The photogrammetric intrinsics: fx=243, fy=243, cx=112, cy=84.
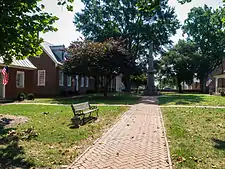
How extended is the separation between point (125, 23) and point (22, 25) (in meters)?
33.7

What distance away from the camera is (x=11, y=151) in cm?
596

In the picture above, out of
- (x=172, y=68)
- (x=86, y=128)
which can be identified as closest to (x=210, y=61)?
(x=172, y=68)

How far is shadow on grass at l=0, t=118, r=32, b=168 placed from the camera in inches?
200

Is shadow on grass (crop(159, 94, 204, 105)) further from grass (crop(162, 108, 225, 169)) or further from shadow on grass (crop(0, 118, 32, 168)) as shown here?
shadow on grass (crop(0, 118, 32, 168))

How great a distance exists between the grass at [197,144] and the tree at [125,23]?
2884 centimetres

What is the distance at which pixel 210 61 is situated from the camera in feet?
171

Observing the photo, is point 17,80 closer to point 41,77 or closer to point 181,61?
point 41,77

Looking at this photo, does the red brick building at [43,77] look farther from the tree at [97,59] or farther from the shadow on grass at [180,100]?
the shadow on grass at [180,100]

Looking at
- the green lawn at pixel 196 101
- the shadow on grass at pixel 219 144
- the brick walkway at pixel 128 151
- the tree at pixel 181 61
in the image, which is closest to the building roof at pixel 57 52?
the green lawn at pixel 196 101

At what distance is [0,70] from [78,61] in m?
6.56

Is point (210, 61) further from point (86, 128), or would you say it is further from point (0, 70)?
point (86, 128)

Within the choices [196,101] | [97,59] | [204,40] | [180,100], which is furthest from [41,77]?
[204,40]

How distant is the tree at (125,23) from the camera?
38.3 metres

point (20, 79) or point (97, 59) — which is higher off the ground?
point (97, 59)
